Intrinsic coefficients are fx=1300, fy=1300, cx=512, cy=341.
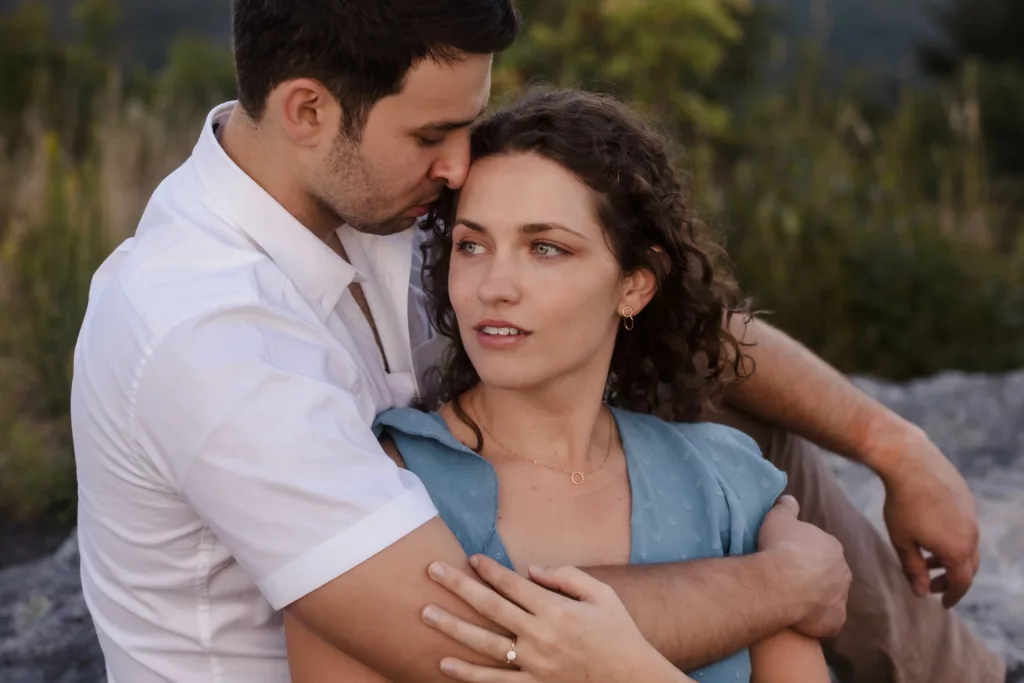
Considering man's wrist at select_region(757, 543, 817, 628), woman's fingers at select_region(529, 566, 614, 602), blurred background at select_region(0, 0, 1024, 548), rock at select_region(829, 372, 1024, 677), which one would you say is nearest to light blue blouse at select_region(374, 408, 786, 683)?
man's wrist at select_region(757, 543, 817, 628)

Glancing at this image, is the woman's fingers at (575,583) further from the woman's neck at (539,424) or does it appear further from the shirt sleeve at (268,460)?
the woman's neck at (539,424)

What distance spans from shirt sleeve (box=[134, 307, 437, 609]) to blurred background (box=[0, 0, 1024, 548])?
8.01 ft

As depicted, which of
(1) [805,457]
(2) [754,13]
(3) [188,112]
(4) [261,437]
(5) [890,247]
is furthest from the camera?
(2) [754,13]

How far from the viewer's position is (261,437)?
6.23ft

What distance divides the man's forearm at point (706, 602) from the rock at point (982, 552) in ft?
4.88

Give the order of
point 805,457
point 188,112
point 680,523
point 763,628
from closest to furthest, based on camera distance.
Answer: point 763,628 → point 680,523 → point 805,457 → point 188,112

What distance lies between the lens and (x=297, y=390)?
194cm

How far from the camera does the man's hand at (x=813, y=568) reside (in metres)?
2.29

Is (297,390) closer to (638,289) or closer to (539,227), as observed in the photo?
(539,227)

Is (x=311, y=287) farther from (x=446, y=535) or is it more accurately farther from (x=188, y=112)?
(x=188, y=112)

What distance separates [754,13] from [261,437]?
9140 millimetres

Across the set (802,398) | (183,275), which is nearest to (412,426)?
(183,275)

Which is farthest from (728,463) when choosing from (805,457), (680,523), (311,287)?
(311,287)

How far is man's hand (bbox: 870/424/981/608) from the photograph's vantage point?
2.92m
